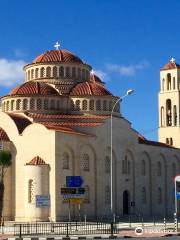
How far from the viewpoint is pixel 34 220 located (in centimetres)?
5319

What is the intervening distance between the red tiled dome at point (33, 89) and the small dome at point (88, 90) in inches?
89.1

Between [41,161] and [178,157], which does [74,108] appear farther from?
[178,157]

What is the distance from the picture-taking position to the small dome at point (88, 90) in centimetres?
6372

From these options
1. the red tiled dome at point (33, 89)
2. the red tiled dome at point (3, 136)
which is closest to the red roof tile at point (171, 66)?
the red tiled dome at point (33, 89)

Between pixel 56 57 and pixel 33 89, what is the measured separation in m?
6.80

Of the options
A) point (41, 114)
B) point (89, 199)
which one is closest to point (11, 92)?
point (41, 114)

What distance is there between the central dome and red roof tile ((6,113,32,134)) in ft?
30.6

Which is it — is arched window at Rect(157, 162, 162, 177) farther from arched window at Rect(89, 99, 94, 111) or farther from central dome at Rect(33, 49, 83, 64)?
central dome at Rect(33, 49, 83, 64)

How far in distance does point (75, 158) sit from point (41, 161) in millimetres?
3472

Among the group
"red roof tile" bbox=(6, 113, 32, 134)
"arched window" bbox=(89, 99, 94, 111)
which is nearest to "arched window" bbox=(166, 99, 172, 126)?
"arched window" bbox=(89, 99, 94, 111)

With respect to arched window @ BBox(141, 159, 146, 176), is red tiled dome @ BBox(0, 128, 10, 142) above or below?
Result: above

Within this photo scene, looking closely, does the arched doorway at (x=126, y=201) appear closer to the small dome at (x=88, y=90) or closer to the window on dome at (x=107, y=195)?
the window on dome at (x=107, y=195)

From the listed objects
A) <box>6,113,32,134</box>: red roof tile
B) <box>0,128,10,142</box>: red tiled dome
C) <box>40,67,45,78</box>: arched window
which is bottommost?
<box>0,128,10,142</box>: red tiled dome

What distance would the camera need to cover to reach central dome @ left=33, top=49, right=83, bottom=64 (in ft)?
220
